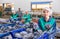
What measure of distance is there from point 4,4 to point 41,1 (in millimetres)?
2657

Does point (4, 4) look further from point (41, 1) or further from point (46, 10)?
point (46, 10)

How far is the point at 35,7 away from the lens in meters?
13.2

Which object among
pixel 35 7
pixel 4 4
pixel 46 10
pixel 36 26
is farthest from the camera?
pixel 4 4

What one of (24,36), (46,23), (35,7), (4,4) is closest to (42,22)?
(46,23)

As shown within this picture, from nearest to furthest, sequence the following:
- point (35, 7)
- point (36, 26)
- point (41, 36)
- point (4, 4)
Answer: point (41, 36) → point (36, 26) → point (35, 7) → point (4, 4)

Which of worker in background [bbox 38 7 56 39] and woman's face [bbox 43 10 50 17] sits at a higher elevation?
woman's face [bbox 43 10 50 17]

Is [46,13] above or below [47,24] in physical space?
above

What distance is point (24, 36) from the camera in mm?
3098

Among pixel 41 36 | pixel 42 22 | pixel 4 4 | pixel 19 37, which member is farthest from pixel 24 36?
pixel 4 4

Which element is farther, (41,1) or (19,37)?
(41,1)

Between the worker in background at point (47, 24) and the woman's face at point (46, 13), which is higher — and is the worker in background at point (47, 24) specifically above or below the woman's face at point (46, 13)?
below

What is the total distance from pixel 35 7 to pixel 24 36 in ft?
33.2

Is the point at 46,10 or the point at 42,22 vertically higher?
the point at 46,10

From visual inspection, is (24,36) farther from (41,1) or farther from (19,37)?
(41,1)
